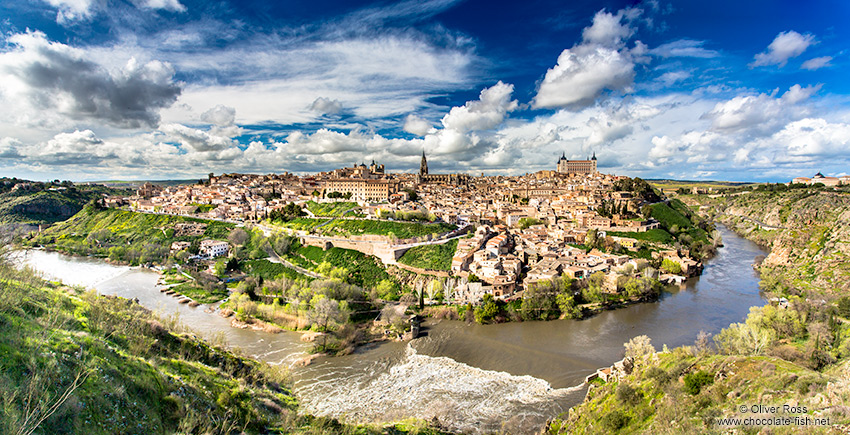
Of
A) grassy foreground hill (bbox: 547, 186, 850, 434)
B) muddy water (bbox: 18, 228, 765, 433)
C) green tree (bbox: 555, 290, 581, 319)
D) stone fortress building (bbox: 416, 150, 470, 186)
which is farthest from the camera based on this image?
stone fortress building (bbox: 416, 150, 470, 186)

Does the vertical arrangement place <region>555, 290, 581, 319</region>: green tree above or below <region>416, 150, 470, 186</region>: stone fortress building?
below

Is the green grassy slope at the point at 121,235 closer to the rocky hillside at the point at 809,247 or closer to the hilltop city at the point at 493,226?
the hilltop city at the point at 493,226

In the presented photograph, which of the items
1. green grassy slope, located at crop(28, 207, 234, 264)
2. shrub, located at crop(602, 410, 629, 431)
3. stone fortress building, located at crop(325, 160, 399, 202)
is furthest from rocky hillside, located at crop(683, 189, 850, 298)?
green grassy slope, located at crop(28, 207, 234, 264)

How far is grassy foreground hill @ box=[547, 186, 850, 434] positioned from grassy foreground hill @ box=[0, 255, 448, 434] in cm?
694

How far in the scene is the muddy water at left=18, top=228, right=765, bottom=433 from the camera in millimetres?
14805

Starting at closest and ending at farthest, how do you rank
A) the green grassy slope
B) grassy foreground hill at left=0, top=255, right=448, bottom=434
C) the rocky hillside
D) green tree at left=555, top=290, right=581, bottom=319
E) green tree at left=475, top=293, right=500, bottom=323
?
1. grassy foreground hill at left=0, top=255, right=448, bottom=434
2. green tree at left=475, top=293, right=500, bottom=323
3. green tree at left=555, top=290, right=581, bottom=319
4. the rocky hillside
5. the green grassy slope

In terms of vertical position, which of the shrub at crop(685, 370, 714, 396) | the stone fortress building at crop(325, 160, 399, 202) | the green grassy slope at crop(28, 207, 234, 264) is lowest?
the green grassy slope at crop(28, 207, 234, 264)

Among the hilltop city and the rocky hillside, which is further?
the hilltop city

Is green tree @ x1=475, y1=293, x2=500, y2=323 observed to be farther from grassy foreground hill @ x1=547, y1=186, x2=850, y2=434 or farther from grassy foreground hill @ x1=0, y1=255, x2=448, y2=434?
grassy foreground hill @ x1=0, y1=255, x2=448, y2=434

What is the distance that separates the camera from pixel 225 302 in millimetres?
27000

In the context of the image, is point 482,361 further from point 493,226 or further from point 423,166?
point 423,166

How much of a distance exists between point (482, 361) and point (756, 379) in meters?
12.2

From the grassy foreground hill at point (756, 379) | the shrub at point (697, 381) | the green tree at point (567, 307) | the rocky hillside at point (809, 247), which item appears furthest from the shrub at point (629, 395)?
the rocky hillside at point (809, 247)

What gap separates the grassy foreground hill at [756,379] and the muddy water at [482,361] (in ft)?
8.24
